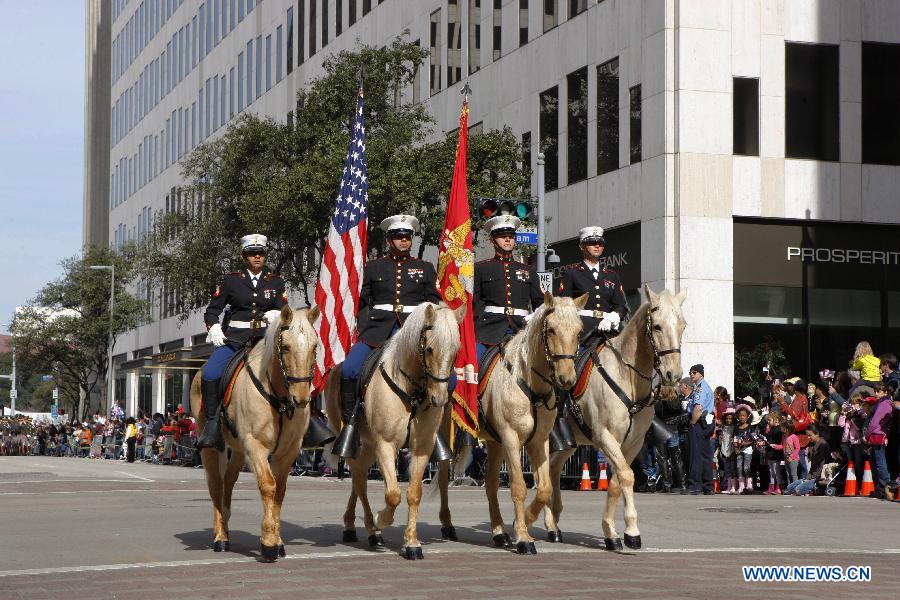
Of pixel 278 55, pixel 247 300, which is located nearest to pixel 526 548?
pixel 247 300

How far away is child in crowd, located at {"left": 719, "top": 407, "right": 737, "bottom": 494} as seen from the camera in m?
25.5

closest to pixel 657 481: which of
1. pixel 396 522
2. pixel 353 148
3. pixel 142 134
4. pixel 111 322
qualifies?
pixel 353 148

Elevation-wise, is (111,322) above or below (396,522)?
above

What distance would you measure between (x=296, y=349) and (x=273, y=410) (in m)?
0.78

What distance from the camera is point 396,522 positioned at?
16359mm

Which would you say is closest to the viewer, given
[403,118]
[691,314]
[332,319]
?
[332,319]

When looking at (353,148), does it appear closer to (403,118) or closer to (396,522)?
(396,522)

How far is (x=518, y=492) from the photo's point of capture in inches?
516

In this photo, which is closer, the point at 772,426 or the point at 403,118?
the point at 772,426

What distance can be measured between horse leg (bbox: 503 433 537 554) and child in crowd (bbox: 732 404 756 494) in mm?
12786

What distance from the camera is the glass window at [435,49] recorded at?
4703 cm

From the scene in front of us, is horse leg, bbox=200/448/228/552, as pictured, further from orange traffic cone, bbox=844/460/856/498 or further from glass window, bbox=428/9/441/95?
glass window, bbox=428/9/441/95

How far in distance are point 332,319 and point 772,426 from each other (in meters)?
8.89

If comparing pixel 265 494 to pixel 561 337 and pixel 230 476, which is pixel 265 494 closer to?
pixel 230 476
